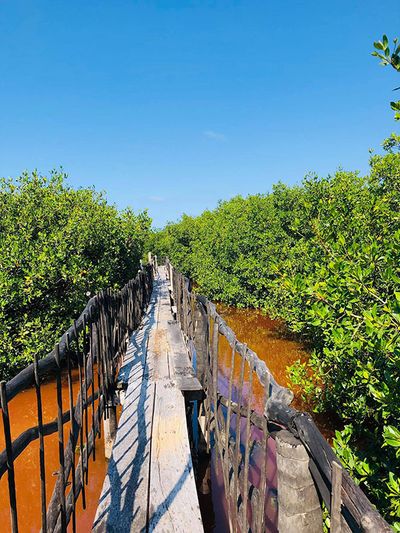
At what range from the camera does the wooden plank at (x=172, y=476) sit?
272cm

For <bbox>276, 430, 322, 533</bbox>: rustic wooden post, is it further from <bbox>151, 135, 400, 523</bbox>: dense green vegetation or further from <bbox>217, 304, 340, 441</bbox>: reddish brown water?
<bbox>217, 304, 340, 441</bbox>: reddish brown water

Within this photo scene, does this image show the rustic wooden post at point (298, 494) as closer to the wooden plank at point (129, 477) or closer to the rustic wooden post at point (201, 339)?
the wooden plank at point (129, 477)

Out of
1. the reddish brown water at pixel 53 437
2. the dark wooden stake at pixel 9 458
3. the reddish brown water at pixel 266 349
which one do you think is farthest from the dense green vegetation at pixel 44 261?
the dark wooden stake at pixel 9 458

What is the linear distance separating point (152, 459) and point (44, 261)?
6570 millimetres

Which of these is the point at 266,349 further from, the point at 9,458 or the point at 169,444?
the point at 9,458

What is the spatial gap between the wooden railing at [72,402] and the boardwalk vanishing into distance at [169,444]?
11mm

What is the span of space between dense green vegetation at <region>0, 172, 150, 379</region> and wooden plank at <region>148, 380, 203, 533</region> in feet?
12.9

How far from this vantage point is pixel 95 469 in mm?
6070

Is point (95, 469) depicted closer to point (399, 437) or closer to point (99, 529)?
point (99, 529)

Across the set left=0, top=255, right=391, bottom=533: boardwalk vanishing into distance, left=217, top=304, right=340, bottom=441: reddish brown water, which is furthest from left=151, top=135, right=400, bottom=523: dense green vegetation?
left=0, top=255, right=391, bottom=533: boardwalk vanishing into distance

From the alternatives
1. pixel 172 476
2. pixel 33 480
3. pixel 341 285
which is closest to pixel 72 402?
pixel 172 476

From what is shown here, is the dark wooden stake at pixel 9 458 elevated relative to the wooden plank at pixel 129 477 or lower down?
elevated

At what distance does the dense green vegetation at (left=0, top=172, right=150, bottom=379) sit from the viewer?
812 cm

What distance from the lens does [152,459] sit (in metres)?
3.44
